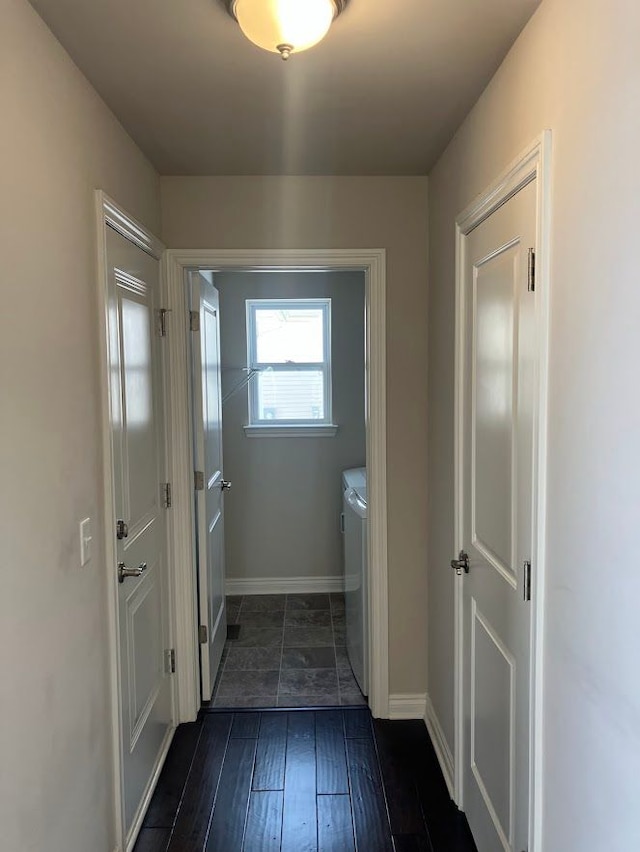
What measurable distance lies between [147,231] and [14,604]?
145 cm

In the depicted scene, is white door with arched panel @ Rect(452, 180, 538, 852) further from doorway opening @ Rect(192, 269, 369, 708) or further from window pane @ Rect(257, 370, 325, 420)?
window pane @ Rect(257, 370, 325, 420)

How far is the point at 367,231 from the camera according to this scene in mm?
2535

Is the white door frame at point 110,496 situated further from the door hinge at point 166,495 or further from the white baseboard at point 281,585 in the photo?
the white baseboard at point 281,585

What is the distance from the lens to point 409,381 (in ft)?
8.45

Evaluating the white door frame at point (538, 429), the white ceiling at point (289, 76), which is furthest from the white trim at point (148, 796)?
the white ceiling at point (289, 76)

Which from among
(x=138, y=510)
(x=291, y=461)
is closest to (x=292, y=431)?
(x=291, y=461)

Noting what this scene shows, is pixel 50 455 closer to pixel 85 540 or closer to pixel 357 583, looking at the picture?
pixel 85 540

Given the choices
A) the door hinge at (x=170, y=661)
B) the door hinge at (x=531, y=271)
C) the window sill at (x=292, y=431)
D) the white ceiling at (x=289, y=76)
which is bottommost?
the door hinge at (x=170, y=661)

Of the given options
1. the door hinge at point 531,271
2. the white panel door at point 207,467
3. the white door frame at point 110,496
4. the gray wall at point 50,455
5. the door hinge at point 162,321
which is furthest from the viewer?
the white panel door at point 207,467

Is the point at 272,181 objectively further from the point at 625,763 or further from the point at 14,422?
the point at 625,763

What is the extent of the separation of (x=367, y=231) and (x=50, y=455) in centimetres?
165

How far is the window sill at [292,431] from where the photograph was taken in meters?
4.14

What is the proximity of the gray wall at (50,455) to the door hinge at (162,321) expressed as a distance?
26.4 inches

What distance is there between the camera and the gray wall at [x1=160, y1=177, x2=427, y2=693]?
2500 mm
